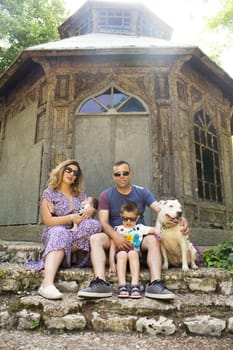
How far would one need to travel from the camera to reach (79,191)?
355 cm

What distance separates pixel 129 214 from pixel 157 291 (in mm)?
844

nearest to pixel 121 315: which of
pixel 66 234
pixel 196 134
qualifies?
pixel 66 234

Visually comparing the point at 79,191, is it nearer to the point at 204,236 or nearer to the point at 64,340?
the point at 64,340

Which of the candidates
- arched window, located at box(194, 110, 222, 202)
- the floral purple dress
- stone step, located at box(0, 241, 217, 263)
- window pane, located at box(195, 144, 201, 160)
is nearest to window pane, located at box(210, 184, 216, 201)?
arched window, located at box(194, 110, 222, 202)

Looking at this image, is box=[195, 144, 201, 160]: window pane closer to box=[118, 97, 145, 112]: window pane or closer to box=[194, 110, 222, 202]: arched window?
box=[194, 110, 222, 202]: arched window

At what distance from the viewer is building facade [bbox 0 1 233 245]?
6.29 m

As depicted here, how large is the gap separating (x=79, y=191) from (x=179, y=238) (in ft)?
4.31

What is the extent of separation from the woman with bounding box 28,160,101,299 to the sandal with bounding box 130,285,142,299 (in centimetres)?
65

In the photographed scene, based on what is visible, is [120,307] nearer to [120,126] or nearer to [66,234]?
[66,234]

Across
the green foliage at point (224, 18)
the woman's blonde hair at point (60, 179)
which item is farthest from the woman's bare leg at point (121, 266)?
the green foliage at point (224, 18)

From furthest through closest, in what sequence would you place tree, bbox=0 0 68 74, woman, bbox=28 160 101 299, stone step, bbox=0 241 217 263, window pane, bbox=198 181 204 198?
tree, bbox=0 0 68 74
window pane, bbox=198 181 204 198
stone step, bbox=0 241 217 263
woman, bbox=28 160 101 299

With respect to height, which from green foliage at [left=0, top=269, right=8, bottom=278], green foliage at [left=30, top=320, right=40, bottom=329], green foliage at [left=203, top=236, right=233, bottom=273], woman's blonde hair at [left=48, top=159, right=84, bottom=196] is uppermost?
woman's blonde hair at [left=48, top=159, right=84, bottom=196]

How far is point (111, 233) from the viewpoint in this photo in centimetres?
304

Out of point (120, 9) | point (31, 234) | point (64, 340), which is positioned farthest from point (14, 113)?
point (64, 340)
